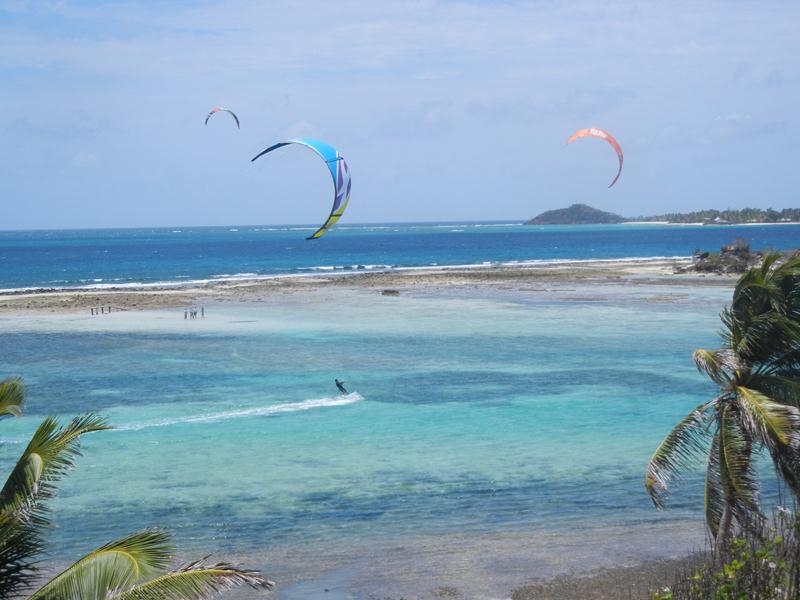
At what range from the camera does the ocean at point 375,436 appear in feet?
38.2

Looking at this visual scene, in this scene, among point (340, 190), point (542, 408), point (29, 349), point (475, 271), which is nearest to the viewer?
point (542, 408)

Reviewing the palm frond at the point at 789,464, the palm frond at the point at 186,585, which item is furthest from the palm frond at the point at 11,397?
the palm frond at the point at 789,464

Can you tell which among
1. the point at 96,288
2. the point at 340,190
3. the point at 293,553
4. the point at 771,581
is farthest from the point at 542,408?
the point at 96,288

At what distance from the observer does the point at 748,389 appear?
8.16m

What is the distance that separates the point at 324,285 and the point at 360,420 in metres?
33.1

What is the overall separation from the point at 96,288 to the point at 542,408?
38.0m

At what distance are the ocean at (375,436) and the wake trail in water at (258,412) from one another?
0.28 feet

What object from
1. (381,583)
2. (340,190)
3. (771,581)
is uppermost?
(340,190)

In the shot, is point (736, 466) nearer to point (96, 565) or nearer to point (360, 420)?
point (96, 565)

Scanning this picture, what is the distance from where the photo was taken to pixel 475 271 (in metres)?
61.0

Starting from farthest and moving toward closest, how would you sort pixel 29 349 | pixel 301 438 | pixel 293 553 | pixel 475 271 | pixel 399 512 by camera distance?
pixel 475 271 → pixel 29 349 → pixel 301 438 → pixel 399 512 → pixel 293 553

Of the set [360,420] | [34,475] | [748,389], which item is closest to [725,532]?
[748,389]

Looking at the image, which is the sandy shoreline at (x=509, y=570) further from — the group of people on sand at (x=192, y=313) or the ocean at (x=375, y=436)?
the group of people on sand at (x=192, y=313)

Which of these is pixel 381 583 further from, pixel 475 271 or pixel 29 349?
pixel 475 271
